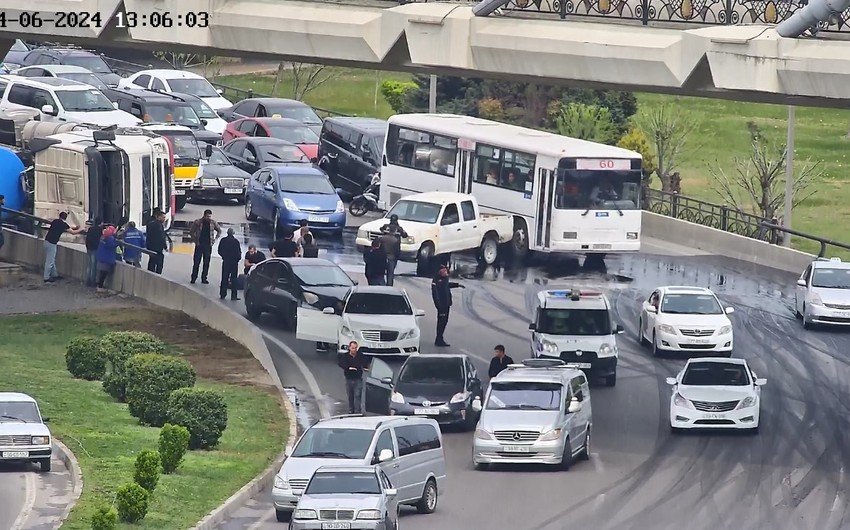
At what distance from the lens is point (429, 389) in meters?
30.5

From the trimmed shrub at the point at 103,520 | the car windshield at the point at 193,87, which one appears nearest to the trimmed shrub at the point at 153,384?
the trimmed shrub at the point at 103,520

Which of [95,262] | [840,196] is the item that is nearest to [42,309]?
[95,262]

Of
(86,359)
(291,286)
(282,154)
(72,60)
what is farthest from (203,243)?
(72,60)

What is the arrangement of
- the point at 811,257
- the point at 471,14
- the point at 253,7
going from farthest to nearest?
the point at 811,257 → the point at 253,7 → the point at 471,14

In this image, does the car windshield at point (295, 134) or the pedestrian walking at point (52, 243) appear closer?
the pedestrian walking at point (52, 243)

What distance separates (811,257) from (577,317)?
525 inches

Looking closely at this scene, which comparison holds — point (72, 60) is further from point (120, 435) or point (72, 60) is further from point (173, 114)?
point (120, 435)

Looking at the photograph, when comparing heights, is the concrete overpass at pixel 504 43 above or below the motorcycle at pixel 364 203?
above

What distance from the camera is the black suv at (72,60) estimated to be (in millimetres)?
67625

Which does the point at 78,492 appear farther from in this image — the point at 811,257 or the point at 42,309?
the point at 811,257

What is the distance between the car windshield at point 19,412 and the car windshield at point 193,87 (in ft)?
123

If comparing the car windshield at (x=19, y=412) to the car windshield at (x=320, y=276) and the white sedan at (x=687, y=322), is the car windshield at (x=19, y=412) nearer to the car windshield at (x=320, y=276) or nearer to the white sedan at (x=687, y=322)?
the car windshield at (x=320, y=276)

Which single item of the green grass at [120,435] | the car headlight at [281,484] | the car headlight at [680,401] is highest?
the car headlight at [281,484]

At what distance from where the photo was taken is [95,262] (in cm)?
4169
